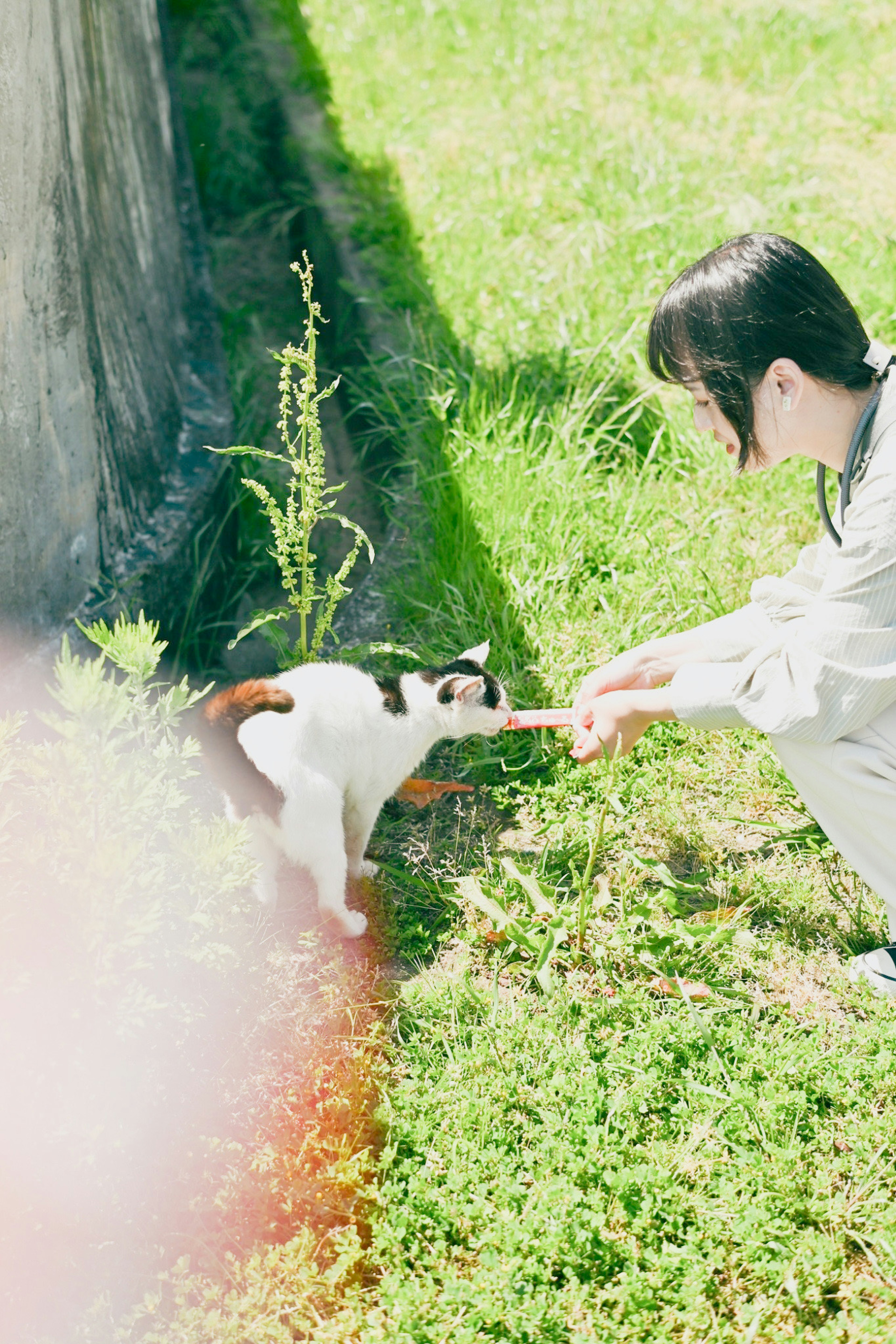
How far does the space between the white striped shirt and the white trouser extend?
1.6 inches

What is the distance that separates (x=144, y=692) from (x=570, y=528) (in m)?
1.86

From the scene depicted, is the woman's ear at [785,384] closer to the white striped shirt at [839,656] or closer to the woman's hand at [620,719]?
the white striped shirt at [839,656]

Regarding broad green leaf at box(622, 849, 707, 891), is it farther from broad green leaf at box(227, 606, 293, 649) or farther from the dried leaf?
broad green leaf at box(227, 606, 293, 649)

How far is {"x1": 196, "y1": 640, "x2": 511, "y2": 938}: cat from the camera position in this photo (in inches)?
94.0

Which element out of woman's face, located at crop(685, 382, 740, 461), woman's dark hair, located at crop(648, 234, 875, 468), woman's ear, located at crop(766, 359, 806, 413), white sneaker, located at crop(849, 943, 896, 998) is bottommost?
white sneaker, located at crop(849, 943, 896, 998)

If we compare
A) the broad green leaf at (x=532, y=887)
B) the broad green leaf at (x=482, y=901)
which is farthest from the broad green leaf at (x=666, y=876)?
the broad green leaf at (x=482, y=901)

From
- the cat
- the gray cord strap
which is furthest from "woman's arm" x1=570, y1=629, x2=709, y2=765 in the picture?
the gray cord strap

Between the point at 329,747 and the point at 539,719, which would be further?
the point at 539,719

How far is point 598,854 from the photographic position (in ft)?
9.12

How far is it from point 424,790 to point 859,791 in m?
1.23

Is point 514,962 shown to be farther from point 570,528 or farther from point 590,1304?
point 570,528

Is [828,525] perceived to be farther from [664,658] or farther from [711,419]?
[664,658]

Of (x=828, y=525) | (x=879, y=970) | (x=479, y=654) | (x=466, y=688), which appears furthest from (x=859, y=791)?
(x=479, y=654)

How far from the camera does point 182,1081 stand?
2.14 metres
